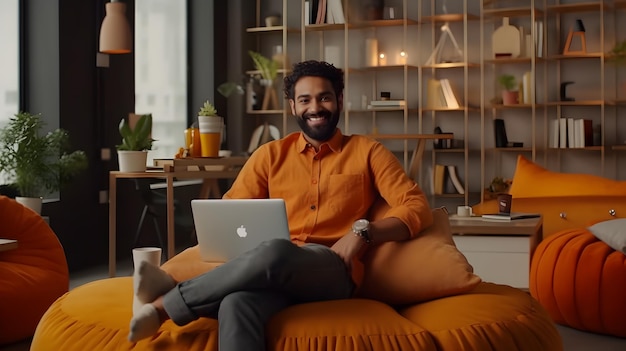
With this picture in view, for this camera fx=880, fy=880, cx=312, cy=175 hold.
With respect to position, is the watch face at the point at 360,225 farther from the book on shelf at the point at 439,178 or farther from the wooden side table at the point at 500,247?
the book on shelf at the point at 439,178

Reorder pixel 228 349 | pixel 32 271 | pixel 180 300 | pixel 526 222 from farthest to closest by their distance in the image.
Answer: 1. pixel 526 222
2. pixel 32 271
3. pixel 180 300
4. pixel 228 349

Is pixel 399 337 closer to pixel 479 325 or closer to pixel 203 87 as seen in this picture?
pixel 479 325

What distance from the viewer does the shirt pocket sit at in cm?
323

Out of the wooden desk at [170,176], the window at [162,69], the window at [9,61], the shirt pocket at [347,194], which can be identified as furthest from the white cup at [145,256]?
the window at [162,69]

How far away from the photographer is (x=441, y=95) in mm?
8359

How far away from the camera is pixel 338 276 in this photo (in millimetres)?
2830

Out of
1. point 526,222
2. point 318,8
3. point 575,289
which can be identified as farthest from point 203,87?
point 575,289

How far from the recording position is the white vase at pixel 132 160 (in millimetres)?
5480

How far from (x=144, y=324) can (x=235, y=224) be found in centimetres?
51

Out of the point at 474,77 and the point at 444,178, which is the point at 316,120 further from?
the point at 474,77

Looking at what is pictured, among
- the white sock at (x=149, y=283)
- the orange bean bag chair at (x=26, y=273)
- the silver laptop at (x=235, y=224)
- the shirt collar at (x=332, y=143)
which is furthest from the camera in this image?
the orange bean bag chair at (x=26, y=273)

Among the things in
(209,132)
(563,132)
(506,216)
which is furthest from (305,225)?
(563,132)

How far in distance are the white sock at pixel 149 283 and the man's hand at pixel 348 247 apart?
582 millimetres

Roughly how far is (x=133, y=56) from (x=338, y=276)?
4.92m
